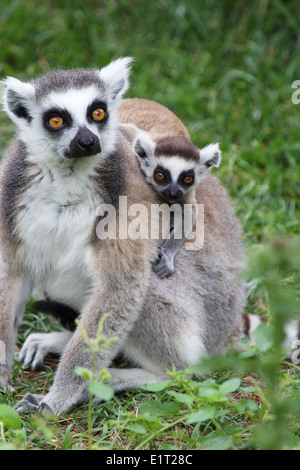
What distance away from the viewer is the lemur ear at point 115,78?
370 cm

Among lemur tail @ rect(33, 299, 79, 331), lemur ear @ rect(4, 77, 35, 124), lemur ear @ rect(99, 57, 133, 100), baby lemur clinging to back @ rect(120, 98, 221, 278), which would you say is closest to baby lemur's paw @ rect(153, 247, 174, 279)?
baby lemur clinging to back @ rect(120, 98, 221, 278)

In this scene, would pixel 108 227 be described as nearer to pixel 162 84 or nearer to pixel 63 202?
pixel 63 202

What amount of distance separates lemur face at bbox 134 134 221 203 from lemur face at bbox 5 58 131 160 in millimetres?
479

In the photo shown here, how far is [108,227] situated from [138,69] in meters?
3.74

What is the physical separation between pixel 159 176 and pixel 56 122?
0.87 m

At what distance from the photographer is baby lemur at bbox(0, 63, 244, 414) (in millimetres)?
3471

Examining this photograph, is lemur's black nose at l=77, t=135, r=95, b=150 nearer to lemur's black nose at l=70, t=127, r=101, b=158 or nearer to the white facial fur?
lemur's black nose at l=70, t=127, r=101, b=158

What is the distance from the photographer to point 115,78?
3.74m

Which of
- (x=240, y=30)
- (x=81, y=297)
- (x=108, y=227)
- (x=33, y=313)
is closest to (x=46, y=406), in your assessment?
(x=81, y=297)

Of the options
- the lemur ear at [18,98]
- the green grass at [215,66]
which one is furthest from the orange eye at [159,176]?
the green grass at [215,66]

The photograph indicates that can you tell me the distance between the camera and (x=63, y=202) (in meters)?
3.49

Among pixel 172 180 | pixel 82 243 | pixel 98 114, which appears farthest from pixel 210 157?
pixel 82 243

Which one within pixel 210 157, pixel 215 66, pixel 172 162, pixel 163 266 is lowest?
pixel 163 266

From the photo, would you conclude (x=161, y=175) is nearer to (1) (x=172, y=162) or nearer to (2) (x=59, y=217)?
(1) (x=172, y=162)
